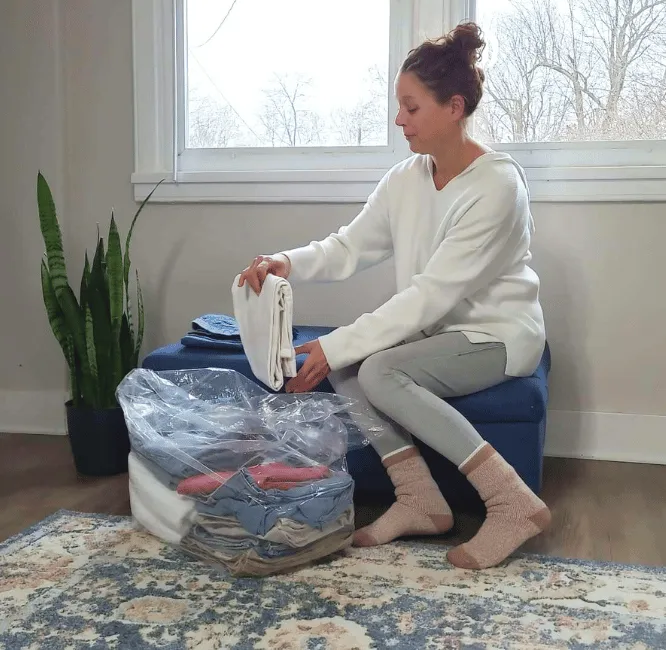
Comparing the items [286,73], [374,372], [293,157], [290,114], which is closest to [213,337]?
[374,372]

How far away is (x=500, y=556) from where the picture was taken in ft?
5.59

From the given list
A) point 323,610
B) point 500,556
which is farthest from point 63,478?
point 500,556

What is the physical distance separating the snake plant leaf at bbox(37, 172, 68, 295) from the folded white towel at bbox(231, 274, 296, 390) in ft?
2.64

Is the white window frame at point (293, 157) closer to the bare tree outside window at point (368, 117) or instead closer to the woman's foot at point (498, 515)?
the bare tree outside window at point (368, 117)

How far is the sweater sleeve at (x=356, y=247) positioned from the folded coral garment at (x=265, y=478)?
617mm

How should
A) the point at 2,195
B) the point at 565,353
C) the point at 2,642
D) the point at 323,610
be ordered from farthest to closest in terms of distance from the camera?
the point at 2,195, the point at 565,353, the point at 323,610, the point at 2,642

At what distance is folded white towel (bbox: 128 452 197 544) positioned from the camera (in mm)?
1729

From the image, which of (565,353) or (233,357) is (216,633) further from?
(565,353)

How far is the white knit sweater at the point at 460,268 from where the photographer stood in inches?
73.2

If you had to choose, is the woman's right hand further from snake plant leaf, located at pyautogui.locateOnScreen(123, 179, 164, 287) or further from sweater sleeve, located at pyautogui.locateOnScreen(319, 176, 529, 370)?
snake plant leaf, located at pyautogui.locateOnScreen(123, 179, 164, 287)

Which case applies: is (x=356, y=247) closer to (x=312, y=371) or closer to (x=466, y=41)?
(x=312, y=371)

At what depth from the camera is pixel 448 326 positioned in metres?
1.98

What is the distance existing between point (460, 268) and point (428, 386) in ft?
0.92

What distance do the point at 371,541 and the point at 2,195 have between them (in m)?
1.84
